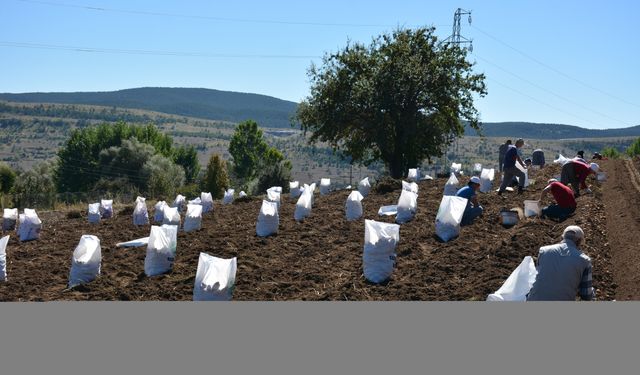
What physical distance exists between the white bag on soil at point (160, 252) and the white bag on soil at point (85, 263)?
0.80 metres

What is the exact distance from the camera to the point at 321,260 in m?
13.1

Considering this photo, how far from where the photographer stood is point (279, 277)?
11.8 m

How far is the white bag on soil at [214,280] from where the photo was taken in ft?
32.2

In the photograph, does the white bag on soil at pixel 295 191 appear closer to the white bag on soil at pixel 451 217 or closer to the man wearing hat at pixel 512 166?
the man wearing hat at pixel 512 166

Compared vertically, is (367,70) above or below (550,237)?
above

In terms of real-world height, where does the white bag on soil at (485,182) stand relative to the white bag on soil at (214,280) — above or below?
above

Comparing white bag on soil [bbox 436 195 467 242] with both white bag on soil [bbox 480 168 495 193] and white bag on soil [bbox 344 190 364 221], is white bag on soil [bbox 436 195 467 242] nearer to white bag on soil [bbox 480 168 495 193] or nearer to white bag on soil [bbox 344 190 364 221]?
white bag on soil [bbox 344 190 364 221]

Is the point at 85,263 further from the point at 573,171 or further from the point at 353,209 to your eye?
the point at 573,171

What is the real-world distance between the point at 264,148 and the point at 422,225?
83.9m

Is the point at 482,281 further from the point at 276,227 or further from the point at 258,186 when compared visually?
the point at 258,186

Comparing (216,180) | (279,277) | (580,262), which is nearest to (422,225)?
(279,277)

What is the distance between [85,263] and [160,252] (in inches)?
45.2

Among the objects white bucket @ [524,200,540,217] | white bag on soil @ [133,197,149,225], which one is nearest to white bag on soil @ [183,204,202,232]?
white bag on soil @ [133,197,149,225]

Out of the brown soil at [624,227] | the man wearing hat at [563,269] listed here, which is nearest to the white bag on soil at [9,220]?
the brown soil at [624,227]
